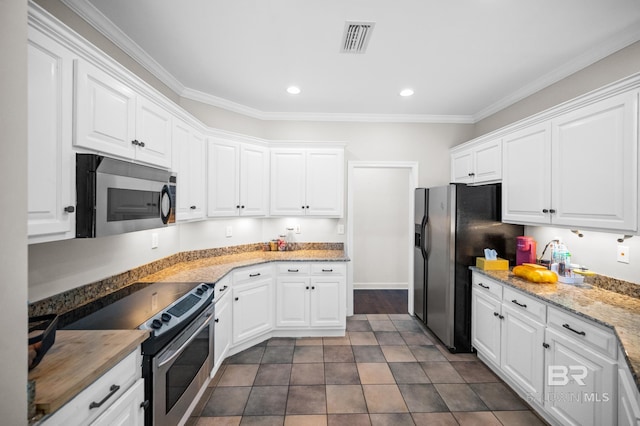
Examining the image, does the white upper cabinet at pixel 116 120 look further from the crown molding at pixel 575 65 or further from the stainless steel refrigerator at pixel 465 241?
the crown molding at pixel 575 65

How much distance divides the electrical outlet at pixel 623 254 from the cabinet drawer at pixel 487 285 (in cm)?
82

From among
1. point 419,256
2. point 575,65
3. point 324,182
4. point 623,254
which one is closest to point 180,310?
point 324,182

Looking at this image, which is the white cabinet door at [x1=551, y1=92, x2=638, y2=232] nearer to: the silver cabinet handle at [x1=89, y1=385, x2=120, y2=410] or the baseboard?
the silver cabinet handle at [x1=89, y1=385, x2=120, y2=410]

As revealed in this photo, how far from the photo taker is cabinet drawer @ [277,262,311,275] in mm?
3279

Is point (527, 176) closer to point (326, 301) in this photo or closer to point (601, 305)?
point (601, 305)

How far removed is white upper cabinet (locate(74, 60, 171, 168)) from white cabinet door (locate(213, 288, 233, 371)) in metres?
1.29

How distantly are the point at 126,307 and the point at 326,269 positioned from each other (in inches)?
79.7

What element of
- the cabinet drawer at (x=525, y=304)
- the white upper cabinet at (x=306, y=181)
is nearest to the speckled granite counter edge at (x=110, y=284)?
the white upper cabinet at (x=306, y=181)

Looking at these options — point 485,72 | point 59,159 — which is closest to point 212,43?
point 59,159

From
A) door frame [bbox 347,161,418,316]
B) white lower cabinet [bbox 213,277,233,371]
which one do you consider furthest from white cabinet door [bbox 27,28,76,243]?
door frame [bbox 347,161,418,316]

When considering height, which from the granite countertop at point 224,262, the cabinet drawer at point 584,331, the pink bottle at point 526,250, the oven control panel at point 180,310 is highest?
the pink bottle at point 526,250

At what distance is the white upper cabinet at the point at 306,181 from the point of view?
360 centimetres

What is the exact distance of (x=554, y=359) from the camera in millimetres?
1936

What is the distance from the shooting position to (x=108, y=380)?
1.21m
